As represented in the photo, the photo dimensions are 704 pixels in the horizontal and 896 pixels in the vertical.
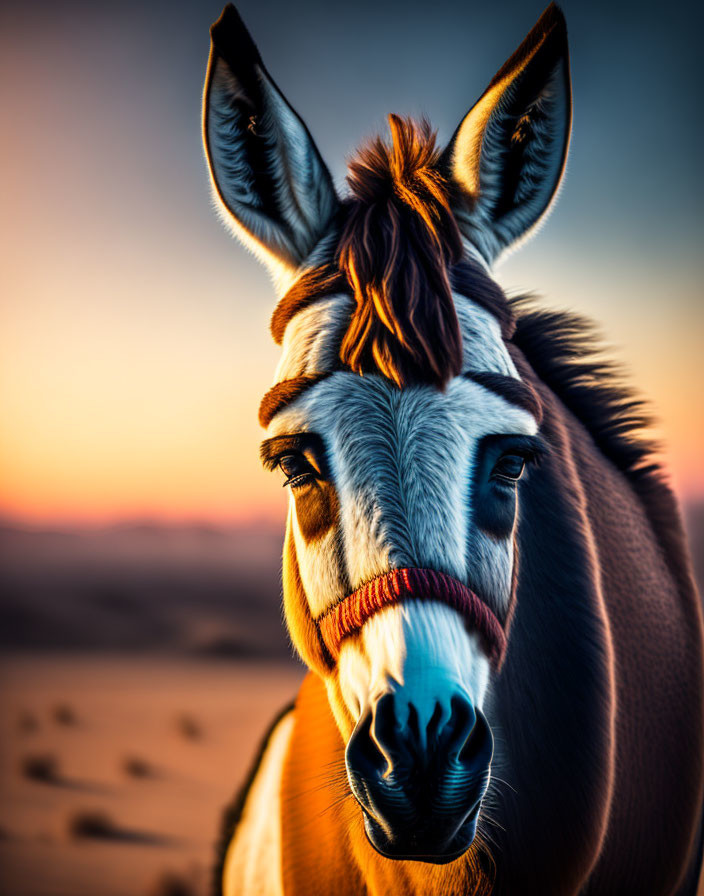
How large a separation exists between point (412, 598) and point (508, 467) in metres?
0.50

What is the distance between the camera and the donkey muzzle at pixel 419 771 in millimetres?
1084

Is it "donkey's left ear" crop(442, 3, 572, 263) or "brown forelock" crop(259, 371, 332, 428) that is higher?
"donkey's left ear" crop(442, 3, 572, 263)

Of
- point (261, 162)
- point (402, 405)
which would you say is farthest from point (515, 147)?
point (402, 405)

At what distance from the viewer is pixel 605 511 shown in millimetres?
2158

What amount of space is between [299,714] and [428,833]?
1.50 metres

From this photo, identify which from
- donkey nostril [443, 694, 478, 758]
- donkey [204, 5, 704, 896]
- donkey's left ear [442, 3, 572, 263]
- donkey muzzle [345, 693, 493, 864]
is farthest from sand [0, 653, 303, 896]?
donkey's left ear [442, 3, 572, 263]

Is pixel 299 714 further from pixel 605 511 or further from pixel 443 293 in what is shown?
pixel 443 293

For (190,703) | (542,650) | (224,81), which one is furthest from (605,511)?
(190,703)

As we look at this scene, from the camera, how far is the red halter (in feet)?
3.99

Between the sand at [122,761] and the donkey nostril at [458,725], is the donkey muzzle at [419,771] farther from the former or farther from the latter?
the sand at [122,761]

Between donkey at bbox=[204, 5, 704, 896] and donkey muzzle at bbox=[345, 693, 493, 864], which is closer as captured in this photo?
donkey muzzle at bbox=[345, 693, 493, 864]

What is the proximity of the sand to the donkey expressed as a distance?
1874 mm

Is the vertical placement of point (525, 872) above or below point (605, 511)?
below

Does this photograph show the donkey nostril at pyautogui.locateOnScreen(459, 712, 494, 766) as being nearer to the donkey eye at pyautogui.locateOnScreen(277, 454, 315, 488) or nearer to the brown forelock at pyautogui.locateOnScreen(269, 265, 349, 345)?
the donkey eye at pyautogui.locateOnScreen(277, 454, 315, 488)
